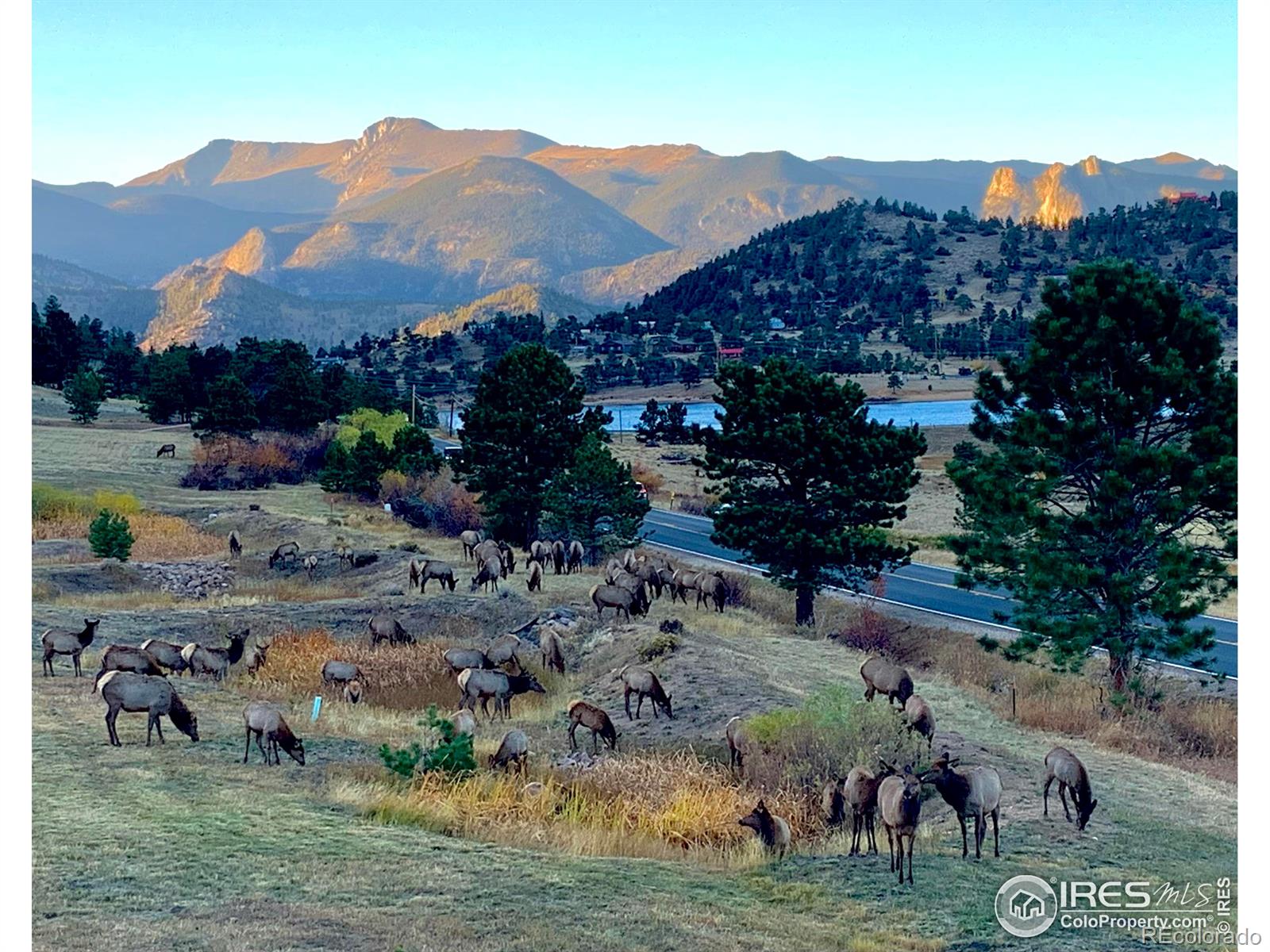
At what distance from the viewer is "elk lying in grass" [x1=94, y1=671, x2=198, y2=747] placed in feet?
70.8

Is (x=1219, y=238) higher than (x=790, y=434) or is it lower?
higher

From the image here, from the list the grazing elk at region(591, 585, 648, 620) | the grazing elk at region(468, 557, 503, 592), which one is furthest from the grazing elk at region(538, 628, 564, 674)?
the grazing elk at region(468, 557, 503, 592)

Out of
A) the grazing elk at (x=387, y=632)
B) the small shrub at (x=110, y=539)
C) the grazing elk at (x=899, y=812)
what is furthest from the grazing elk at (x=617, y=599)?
the small shrub at (x=110, y=539)

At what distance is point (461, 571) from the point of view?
48188mm

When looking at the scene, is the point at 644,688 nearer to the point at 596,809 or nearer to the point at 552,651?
the point at 552,651

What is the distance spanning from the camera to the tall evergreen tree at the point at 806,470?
126ft

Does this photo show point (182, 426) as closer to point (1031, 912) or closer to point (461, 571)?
point (461, 571)

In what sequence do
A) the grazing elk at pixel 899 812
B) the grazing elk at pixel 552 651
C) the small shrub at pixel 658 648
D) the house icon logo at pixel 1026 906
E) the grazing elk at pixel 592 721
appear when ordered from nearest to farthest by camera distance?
the house icon logo at pixel 1026 906
the grazing elk at pixel 899 812
the grazing elk at pixel 592 721
the small shrub at pixel 658 648
the grazing elk at pixel 552 651

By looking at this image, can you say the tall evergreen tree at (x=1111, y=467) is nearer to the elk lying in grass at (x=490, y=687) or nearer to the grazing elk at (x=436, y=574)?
the elk lying in grass at (x=490, y=687)

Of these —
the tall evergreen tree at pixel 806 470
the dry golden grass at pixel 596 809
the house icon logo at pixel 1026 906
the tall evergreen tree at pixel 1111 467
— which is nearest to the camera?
the house icon logo at pixel 1026 906

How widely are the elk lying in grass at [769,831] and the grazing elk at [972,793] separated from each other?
6.09 feet

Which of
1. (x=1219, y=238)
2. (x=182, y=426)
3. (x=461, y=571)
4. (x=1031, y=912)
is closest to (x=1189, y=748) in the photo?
(x=1031, y=912)

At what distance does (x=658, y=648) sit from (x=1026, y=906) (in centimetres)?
1521

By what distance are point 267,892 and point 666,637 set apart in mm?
16494
